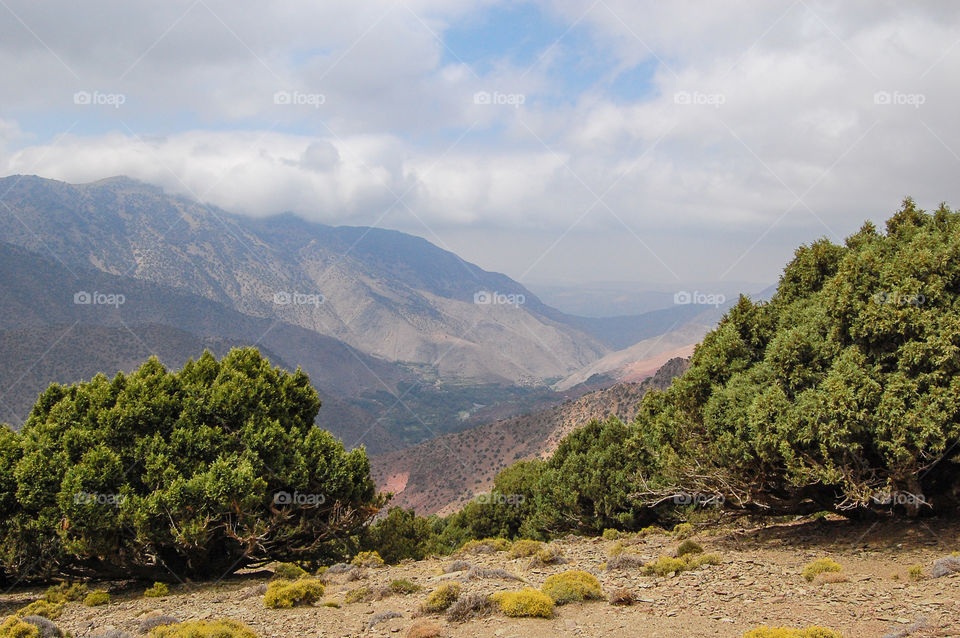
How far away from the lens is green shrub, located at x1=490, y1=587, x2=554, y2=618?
1187 cm

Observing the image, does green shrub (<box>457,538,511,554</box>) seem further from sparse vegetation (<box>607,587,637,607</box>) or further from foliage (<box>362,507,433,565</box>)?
sparse vegetation (<box>607,587,637,607</box>)

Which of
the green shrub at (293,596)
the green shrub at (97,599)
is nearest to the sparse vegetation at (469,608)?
the green shrub at (293,596)

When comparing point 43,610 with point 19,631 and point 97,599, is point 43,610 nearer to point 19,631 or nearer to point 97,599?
point 97,599

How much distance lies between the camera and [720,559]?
1518 cm

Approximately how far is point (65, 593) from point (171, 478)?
170 inches

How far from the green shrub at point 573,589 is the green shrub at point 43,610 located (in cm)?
1286

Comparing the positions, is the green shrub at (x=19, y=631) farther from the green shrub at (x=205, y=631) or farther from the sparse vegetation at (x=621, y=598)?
the sparse vegetation at (x=621, y=598)

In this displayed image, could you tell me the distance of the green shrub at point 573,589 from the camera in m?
12.7

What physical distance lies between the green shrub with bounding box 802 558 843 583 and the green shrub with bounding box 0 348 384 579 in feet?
49.1

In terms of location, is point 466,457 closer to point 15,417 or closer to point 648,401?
point 15,417

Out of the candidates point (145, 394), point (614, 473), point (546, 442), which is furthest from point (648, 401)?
point (546, 442)

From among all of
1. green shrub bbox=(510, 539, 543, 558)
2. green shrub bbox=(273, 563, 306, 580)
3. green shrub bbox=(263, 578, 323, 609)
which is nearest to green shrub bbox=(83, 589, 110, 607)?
green shrub bbox=(273, 563, 306, 580)

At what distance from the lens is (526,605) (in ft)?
39.3

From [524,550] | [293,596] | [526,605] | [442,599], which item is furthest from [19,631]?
[524,550]
